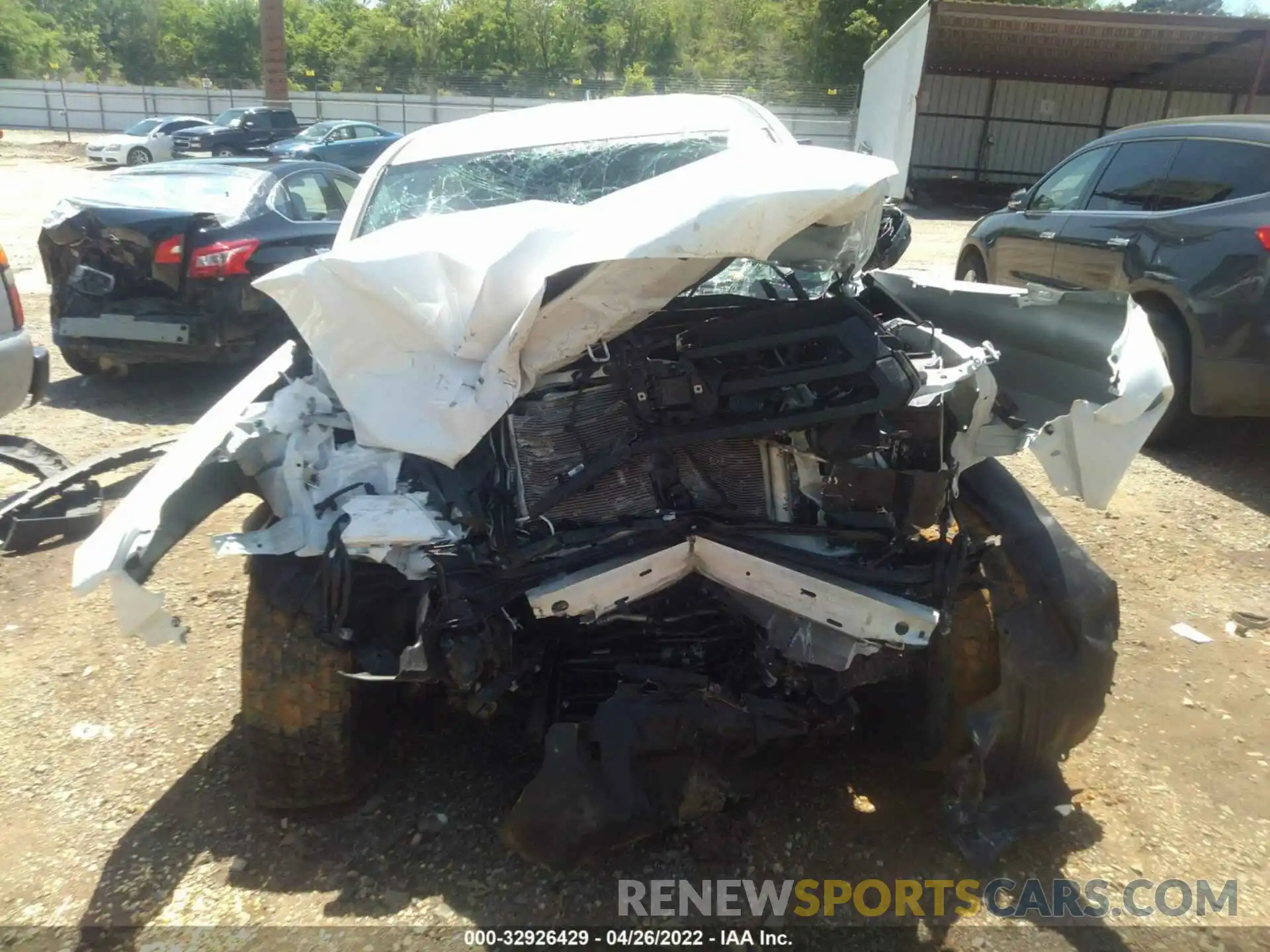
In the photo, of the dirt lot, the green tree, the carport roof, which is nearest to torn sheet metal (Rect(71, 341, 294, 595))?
the dirt lot

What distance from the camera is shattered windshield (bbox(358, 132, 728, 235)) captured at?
3.41m

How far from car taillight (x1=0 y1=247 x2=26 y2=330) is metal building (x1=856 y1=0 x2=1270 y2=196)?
15223 mm

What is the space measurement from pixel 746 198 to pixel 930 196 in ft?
66.3

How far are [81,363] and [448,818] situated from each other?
5.62 metres

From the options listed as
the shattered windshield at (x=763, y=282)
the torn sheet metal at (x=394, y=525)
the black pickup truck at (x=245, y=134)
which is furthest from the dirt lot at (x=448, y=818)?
the black pickup truck at (x=245, y=134)

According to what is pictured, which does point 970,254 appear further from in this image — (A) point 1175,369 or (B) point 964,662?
(B) point 964,662

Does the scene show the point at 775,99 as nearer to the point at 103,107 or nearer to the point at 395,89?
the point at 395,89

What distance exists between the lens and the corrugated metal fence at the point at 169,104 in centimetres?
3275

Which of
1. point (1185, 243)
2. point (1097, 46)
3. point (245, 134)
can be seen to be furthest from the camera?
point (245, 134)

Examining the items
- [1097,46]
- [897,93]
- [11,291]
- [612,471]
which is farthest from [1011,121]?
[612,471]

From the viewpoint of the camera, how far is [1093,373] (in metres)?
2.66

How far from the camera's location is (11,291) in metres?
4.55

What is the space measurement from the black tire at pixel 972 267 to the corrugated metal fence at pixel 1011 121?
1421 centimetres

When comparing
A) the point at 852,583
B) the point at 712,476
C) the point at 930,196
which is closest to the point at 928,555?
the point at 852,583
